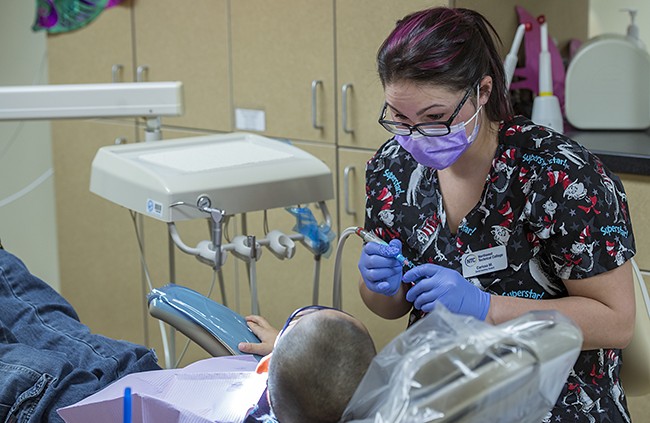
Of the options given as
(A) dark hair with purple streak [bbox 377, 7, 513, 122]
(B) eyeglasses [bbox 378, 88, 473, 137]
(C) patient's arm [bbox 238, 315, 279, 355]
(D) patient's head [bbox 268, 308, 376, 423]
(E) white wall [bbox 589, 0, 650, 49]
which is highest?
(E) white wall [bbox 589, 0, 650, 49]

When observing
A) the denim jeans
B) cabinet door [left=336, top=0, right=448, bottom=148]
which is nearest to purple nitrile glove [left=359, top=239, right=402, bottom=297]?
the denim jeans

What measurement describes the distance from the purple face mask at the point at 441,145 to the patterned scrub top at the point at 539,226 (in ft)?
0.25

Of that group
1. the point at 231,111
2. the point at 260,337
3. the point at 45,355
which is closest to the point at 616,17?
the point at 231,111

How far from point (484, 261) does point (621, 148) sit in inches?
32.8

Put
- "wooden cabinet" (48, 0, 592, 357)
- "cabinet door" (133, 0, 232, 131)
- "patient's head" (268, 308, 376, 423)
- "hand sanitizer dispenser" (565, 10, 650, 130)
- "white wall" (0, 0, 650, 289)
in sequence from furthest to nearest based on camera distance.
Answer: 1. "white wall" (0, 0, 650, 289)
2. "cabinet door" (133, 0, 232, 131)
3. "wooden cabinet" (48, 0, 592, 357)
4. "hand sanitizer dispenser" (565, 10, 650, 130)
5. "patient's head" (268, 308, 376, 423)

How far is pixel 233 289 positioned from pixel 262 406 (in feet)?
5.81

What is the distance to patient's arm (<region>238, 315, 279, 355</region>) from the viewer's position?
1.59 m

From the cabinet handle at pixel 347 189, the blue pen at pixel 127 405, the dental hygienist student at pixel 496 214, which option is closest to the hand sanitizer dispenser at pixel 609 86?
the cabinet handle at pixel 347 189

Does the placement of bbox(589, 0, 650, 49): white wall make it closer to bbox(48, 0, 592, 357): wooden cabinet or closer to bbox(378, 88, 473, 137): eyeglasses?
bbox(48, 0, 592, 357): wooden cabinet

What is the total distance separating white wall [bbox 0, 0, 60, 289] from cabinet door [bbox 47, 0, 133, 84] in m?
0.30

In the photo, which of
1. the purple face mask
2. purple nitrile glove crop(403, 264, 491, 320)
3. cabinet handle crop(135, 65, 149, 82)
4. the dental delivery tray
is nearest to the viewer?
purple nitrile glove crop(403, 264, 491, 320)

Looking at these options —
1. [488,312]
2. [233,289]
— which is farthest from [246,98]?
[488,312]

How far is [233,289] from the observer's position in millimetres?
3059

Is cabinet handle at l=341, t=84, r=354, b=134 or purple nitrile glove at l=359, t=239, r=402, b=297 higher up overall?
cabinet handle at l=341, t=84, r=354, b=134
